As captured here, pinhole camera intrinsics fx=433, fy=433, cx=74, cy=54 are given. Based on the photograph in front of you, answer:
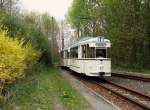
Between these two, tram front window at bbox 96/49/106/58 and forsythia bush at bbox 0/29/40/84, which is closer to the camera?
forsythia bush at bbox 0/29/40/84

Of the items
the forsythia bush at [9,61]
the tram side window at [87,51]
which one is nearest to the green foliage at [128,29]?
the tram side window at [87,51]

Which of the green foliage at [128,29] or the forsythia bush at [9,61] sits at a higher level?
the green foliage at [128,29]

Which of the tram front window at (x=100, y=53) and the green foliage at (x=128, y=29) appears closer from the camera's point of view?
the tram front window at (x=100, y=53)

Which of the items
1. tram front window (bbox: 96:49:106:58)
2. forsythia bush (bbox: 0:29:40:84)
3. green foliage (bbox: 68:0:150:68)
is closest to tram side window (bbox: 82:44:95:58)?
tram front window (bbox: 96:49:106:58)

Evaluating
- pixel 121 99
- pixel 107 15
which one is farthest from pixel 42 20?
pixel 121 99

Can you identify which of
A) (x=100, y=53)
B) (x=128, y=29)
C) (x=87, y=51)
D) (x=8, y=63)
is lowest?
(x=8, y=63)

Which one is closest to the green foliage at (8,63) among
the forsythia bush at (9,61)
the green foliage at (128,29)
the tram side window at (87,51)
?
the forsythia bush at (9,61)

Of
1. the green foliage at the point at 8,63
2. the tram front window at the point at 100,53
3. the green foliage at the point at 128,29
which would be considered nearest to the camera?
the green foliage at the point at 8,63

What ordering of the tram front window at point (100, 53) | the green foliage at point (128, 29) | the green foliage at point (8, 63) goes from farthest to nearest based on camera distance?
the green foliage at point (128, 29), the tram front window at point (100, 53), the green foliage at point (8, 63)

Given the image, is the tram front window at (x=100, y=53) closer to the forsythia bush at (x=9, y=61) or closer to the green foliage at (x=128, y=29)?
the forsythia bush at (x=9, y=61)

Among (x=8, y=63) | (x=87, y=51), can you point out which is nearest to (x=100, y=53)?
(x=87, y=51)

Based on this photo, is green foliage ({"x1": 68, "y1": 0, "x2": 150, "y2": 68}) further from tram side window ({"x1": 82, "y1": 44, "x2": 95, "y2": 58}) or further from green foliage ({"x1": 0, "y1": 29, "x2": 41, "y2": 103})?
green foliage ({"x1": 0, "y1": 29, "x2": 41, "y2": 103})

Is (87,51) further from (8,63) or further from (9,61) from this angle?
(8,63)

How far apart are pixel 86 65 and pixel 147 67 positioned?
56.6ft
